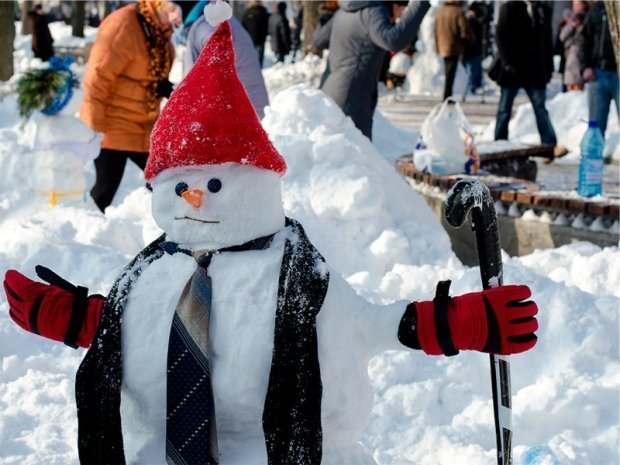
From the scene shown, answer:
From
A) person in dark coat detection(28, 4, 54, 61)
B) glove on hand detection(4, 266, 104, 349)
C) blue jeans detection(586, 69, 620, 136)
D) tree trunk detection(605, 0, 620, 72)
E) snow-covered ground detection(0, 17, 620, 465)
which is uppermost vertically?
glove on hand detection(4, 266, 104, 349)

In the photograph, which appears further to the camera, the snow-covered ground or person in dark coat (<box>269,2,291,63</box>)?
person in dark coat (<box>269,2,291,63</box>)

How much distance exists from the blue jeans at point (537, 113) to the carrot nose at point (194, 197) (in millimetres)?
7549

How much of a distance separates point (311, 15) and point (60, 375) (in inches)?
667

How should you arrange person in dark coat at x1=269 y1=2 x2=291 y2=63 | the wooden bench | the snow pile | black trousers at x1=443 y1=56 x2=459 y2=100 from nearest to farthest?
the wooden bench, black trousers at x1=443 y1=56 x2=459 y2=100, the snow pile, person in dark coat at x1=269 y1=2 x2=291 y2=63

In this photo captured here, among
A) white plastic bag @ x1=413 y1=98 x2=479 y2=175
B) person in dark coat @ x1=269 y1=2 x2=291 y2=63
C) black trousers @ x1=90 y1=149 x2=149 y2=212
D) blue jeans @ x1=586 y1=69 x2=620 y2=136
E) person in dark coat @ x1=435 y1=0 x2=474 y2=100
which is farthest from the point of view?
person in dark coat @ x1=269 y1=2 x2=291 y2=63

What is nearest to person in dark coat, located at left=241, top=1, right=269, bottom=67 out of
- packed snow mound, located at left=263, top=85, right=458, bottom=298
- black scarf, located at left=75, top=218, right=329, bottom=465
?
packed snow mound, located at left=263, top=85, right=458, bottom=298

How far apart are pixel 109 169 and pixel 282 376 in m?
4.11

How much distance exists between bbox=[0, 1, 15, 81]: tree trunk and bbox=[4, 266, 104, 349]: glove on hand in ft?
43.5

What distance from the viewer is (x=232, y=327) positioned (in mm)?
2381

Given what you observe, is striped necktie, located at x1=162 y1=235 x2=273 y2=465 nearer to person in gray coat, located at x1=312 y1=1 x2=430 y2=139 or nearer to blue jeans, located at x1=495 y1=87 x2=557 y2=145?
person in gray coat, located at x1=312 y1=1 x2=430 y2=139

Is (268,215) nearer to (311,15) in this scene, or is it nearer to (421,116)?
(421,116)

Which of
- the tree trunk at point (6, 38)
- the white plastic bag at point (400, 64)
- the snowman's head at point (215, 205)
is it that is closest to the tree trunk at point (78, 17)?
the white plastic bag at point (400, 64)

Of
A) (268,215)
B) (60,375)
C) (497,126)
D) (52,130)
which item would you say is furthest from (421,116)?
(268,215)

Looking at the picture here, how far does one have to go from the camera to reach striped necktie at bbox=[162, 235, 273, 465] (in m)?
2.35
